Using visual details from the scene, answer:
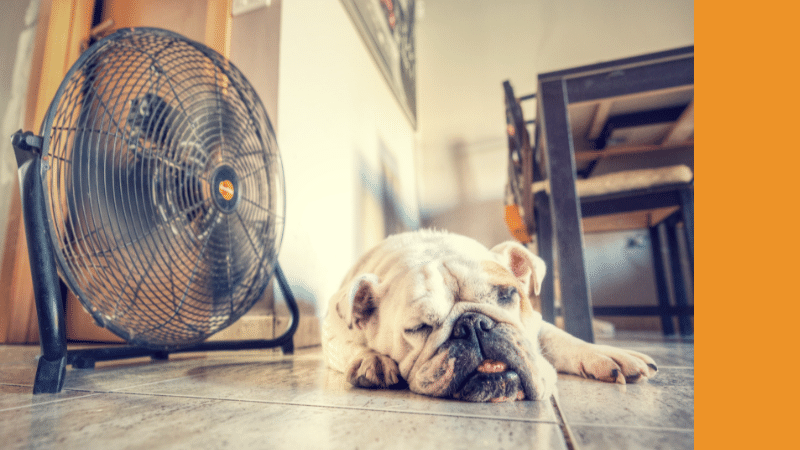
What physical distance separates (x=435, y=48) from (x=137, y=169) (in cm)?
384

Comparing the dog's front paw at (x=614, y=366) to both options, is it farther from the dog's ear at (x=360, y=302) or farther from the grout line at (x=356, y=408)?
the dog's ear at (x=360, y=302)

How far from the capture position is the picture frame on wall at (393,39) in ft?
9.62

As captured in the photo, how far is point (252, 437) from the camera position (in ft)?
1.76

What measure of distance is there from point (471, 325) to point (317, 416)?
38cm

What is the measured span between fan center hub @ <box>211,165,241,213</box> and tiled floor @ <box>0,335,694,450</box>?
0.50 meters

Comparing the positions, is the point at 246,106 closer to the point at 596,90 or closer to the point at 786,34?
the point at 786,34

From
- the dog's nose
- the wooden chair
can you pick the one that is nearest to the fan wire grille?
the dog's nose

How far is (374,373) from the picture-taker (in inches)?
36.7

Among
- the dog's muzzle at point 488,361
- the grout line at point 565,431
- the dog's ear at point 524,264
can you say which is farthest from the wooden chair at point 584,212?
the grout line at point 565,431

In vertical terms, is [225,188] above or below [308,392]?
above

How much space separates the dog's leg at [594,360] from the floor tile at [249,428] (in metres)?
0.45

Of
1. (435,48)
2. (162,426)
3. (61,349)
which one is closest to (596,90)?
(162,426)

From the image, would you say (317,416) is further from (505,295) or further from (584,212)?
(584,212)

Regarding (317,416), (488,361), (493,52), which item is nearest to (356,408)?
(317,416)
